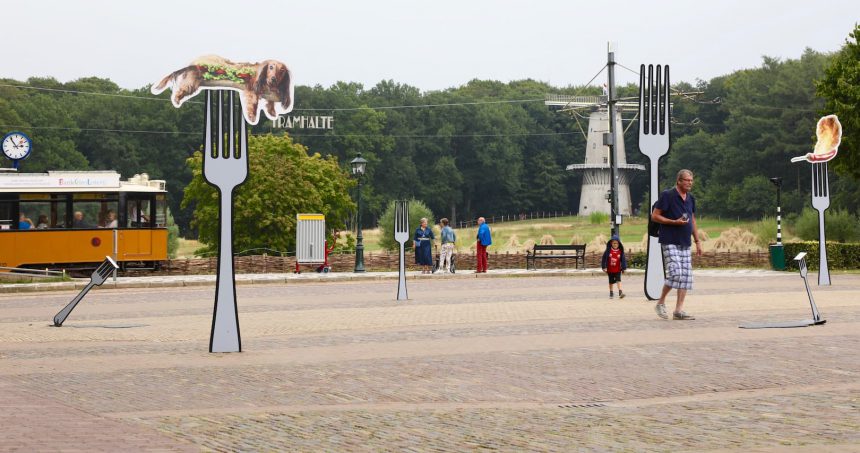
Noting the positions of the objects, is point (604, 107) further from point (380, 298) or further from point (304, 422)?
point (304, 422)

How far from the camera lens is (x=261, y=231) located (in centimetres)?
4850

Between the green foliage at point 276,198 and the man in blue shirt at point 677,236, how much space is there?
31.6m

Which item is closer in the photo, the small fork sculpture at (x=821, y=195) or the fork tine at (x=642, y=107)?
the fork tine at (x=642, y=107)

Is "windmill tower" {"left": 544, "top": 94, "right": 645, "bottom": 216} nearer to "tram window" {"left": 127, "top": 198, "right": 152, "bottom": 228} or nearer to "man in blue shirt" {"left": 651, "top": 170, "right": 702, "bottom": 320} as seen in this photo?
"tram window" {"left": 127, "top": 198, "right": 152, "bottom": 228}

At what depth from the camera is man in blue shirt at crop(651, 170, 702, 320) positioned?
54.2ft

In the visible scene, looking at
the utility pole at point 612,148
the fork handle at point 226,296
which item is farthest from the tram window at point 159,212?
the fork handle at point 226,296

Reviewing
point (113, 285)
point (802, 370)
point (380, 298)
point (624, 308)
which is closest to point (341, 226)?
point (113, 285)

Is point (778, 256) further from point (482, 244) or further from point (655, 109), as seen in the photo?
point (655, 109)

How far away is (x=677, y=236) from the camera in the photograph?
1659cm

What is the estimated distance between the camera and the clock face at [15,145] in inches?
1572

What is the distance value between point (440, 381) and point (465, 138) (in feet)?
354

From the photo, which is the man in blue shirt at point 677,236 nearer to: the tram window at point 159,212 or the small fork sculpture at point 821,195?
the small fork sculpture at point 821,195

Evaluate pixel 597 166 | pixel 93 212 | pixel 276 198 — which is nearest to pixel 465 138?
pixel 597 166

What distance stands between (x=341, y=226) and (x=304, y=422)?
45091 mm
